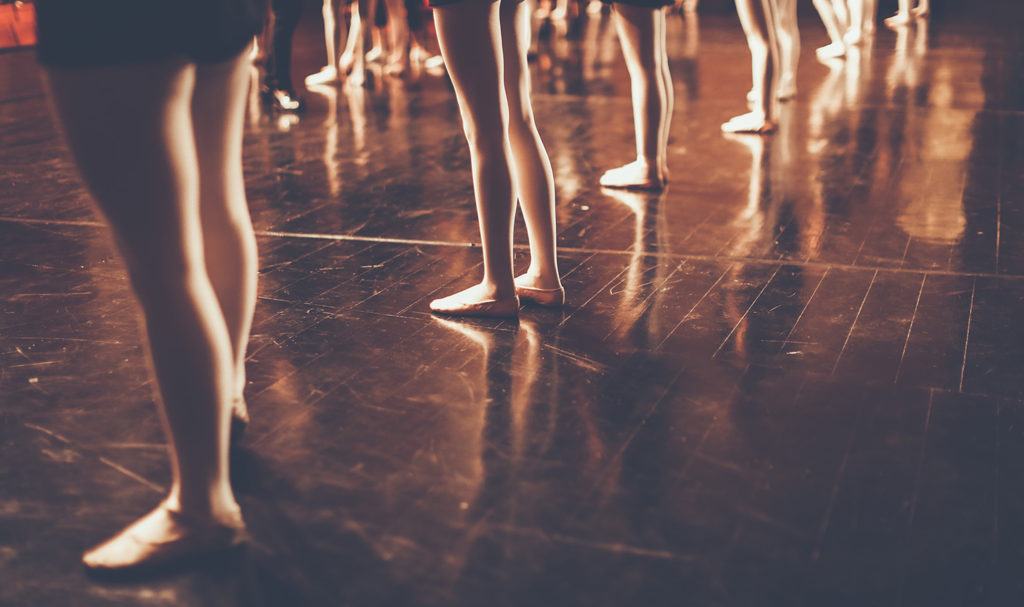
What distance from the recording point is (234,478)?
1.49 metres

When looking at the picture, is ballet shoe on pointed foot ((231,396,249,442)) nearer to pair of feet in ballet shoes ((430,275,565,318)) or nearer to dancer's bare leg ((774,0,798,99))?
pair of feet in ballet shoes ((430,275,565,318))

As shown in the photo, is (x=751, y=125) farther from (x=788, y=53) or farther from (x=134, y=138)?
(x=134, y=138)

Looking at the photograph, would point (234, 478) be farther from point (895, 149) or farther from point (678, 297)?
point (895, 149)

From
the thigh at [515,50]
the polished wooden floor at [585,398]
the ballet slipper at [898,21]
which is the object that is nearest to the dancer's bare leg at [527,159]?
the thigh at [515,50]

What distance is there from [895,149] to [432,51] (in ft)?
13.9

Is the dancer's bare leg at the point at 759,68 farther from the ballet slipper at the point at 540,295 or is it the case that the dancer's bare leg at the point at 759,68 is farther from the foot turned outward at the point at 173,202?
the foot turned outward at the point at 173,202

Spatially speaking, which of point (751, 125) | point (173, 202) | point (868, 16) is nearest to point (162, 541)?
point (173, 202)

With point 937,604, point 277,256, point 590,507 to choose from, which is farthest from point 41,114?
point 937,604

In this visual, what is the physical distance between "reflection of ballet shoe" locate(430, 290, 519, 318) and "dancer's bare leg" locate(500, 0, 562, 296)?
3.9 inches

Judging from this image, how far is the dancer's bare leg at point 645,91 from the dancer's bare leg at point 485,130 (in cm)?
125

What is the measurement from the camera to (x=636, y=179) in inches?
131

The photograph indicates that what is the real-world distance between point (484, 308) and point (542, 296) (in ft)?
0.50

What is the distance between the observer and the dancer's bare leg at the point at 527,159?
2068mm

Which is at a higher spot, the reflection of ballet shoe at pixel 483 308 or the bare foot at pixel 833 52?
the bare foot at pixel 833 52
